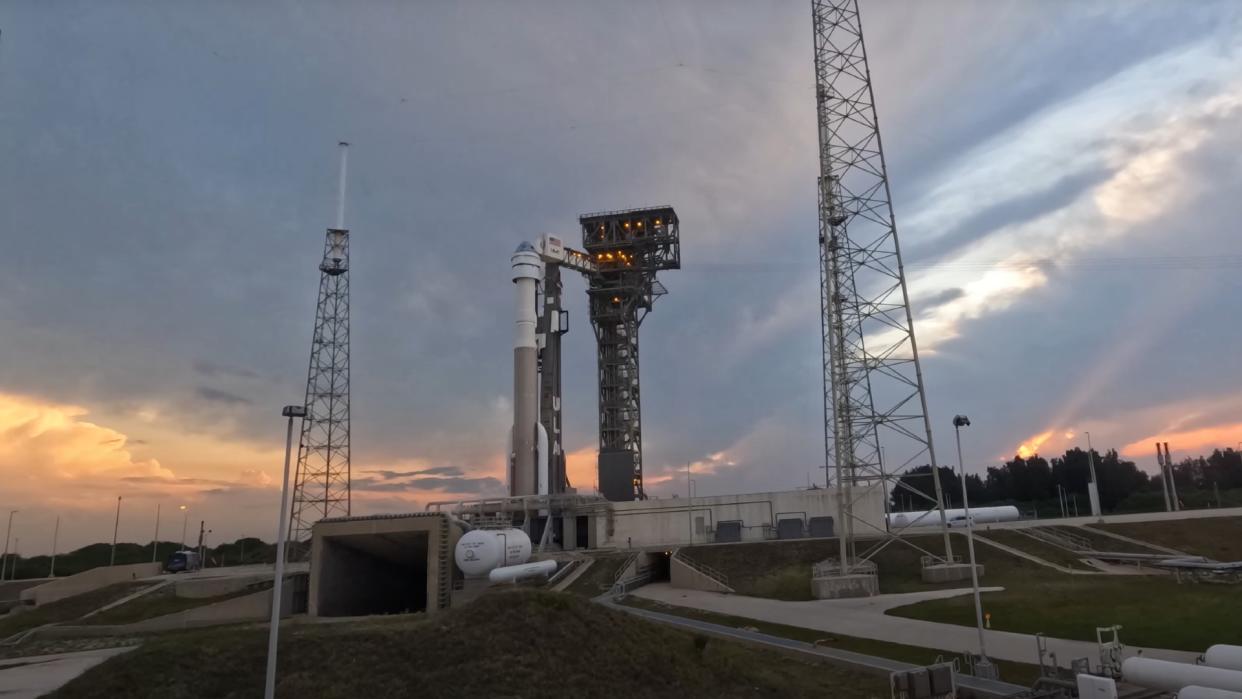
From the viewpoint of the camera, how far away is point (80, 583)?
79.4 metres

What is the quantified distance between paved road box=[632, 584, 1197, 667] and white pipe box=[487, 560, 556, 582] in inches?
327

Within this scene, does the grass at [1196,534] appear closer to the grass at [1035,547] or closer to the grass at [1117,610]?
the grass at [1035,547]

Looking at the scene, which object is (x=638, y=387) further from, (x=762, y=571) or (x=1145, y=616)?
(x=1145, y=616)

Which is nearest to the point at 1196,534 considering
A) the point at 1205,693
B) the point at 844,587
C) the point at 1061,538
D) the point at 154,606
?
the point at 1061,538

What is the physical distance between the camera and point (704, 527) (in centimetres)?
7588

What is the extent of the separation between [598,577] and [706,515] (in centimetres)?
1947

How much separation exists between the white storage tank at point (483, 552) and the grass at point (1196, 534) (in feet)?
166

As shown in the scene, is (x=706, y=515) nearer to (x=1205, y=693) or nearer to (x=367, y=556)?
(x=367, y=556)

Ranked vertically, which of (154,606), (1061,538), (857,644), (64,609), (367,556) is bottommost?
(64,609)

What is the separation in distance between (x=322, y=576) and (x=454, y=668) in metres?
38.3

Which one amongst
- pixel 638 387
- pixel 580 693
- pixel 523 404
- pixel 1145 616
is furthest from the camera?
pixel 638 387

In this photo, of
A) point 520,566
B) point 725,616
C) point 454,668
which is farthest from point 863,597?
point 454,668

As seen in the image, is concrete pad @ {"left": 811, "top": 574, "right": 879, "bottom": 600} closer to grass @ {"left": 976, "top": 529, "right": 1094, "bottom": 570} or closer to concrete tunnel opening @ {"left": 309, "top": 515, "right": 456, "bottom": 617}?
grass @ {"left": 976, "top": 529, "right": 1094, "bottom": 570}

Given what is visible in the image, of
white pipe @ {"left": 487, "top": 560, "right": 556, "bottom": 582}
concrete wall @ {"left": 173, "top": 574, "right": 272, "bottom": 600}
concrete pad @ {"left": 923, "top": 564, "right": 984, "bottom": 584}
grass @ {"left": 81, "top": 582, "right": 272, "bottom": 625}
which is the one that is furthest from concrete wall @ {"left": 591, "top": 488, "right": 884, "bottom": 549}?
concrete wall @ {"left": 173, "top": 574, "right": 272, "bottom": 600}
